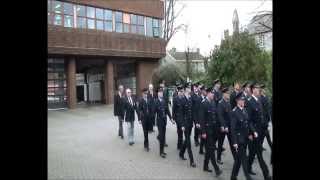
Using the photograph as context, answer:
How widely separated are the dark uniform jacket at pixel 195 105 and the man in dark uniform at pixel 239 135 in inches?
74.5

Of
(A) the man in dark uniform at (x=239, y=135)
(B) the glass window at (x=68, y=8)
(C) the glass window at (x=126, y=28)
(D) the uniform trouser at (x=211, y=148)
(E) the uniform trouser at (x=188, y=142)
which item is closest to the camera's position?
(A) the man in dark uniform at (x=239, y=135)

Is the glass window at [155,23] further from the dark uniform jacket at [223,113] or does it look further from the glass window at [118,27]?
the dark uniform jacket at [223,113]

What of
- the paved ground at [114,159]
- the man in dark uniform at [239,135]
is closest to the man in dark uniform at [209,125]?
the paved ground at [114,159]

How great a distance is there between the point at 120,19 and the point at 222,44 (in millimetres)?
13018

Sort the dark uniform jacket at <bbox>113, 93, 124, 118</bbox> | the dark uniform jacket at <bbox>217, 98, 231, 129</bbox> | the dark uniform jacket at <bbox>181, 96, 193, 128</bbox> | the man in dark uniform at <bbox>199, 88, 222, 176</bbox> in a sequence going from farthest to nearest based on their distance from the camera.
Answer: the dark uniform jacket at <bbox>113, 93, 124, 118</bbox> < the dark uniform jacket at <bbox>181, 96, 193, 128</bbox> < the dark uniform jacket at <bbox>217, 98, 231, 129</bbox> < the man in dark uniform at <bbox>199, 88, 222, 176</bbox>

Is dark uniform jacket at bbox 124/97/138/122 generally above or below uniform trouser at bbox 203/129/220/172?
above

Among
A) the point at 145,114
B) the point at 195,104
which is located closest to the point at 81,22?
the point at 145,114

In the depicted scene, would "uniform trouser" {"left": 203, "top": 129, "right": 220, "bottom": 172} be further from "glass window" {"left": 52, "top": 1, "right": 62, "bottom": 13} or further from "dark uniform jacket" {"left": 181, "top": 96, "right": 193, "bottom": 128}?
"glass window" {"left": 52, "top": 1, "right": 62, "bottom": 13}

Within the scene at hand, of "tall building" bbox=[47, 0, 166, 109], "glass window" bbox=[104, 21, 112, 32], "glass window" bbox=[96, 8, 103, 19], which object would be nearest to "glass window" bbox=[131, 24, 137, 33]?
"tall building" bbox=[47, 0, 166, 109]

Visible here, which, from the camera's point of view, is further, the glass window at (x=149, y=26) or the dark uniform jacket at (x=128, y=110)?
the glass window at (x=149, y=26)

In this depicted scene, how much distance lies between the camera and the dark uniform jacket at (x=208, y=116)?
32.7 ft

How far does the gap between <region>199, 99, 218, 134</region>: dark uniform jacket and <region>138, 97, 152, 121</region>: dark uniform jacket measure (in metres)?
3.46

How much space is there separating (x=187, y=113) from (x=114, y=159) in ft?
8.89

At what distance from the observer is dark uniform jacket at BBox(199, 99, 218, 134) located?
9.98 metres
